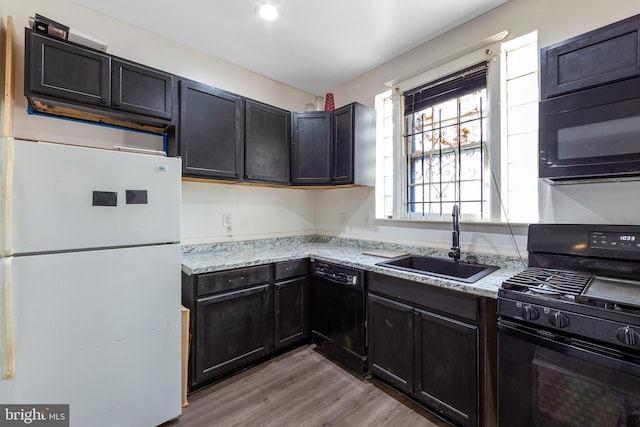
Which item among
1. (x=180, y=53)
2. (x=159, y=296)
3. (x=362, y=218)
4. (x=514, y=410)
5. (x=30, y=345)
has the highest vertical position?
(x=180, y=53)

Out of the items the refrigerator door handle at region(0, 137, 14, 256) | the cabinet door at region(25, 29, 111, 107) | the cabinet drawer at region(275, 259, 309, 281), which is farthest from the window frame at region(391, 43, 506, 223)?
the refrigerator door handle at region(0, 137, 14, 256)

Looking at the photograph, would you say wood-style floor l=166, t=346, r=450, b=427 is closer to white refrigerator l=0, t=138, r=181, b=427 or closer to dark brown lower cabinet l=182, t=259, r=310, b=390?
dark brown lower cabinet l=182, t=259, r=310, b=390

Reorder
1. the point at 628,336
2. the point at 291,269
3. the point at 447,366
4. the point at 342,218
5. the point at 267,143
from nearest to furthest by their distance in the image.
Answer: the point at 628,336, the point at 447,366, the point at 291,269, the point at 267,143, the point at 342,218

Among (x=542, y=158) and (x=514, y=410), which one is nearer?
(x=514, y=410)

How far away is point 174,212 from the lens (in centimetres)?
170

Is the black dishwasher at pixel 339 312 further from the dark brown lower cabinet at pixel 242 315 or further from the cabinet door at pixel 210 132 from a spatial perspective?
the cabinet door at pixel 210 132

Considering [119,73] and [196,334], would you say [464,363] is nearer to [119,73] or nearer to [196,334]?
[196,334]

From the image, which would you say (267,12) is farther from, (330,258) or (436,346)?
(436,346)

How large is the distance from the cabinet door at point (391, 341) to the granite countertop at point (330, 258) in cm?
25

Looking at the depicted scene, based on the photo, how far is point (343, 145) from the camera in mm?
2686

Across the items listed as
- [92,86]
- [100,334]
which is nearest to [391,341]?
[100,334]

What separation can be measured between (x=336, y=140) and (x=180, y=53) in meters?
1.56

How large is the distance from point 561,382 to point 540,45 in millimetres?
1947

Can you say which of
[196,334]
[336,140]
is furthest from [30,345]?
[336,140]
